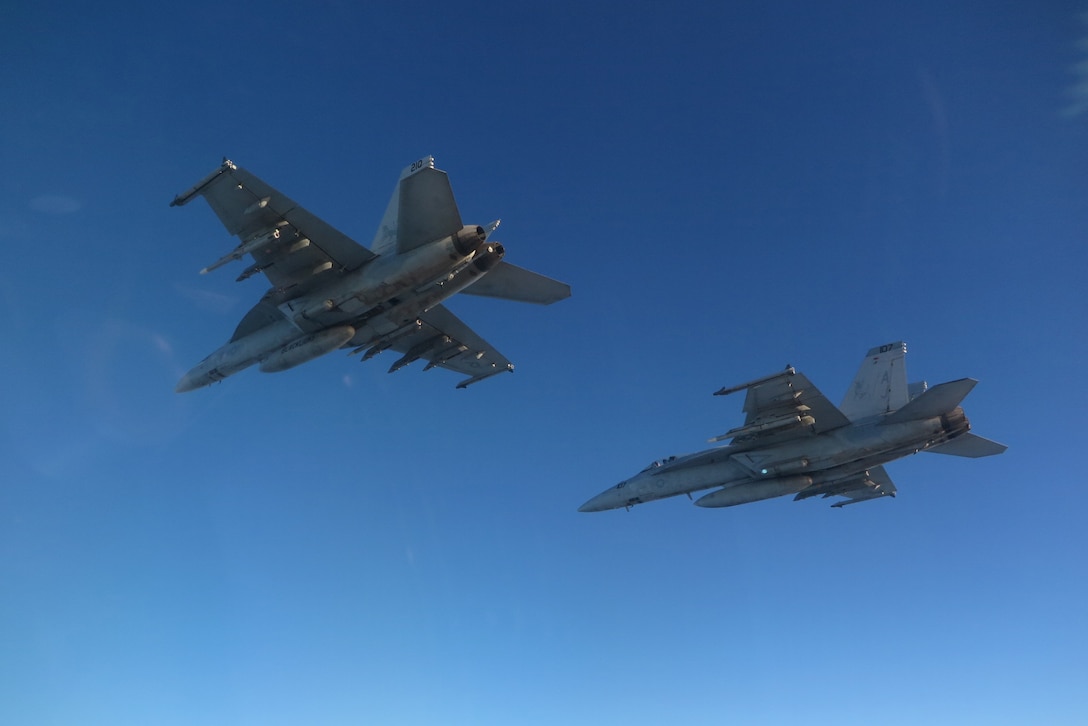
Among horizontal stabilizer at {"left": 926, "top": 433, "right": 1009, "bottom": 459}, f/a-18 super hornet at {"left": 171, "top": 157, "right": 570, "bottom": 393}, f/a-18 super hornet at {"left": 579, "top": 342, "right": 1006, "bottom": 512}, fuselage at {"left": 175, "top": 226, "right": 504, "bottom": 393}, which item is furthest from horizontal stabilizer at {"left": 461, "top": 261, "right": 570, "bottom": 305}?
horizontal stabilizer at {"left": 926, "top": 433, "right": 1009, "bottom": 459}

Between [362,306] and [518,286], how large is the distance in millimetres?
6358

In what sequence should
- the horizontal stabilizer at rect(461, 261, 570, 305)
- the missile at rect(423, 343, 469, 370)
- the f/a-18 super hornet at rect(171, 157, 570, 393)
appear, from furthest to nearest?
the missile at rect(423, 343, 469, 370) → the horizontal stabilizer at rect(461, 261, 570, 305) → the f/a-18 super hornet at rect(171, 157, 570, 393)

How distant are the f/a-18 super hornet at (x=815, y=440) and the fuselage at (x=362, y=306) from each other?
440 inches

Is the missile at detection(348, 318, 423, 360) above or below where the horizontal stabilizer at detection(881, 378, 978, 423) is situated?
above

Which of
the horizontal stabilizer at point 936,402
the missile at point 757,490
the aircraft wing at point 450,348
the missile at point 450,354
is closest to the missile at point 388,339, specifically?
the aircraft wing at point 450,348

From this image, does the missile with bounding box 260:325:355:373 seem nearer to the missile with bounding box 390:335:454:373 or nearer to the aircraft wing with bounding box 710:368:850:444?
the missile with bounding box 390:335:454:373

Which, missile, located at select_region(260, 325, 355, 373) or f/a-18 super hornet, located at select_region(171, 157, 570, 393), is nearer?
f/a-18 super hornet, located at select_region(171, 157, 570, 393)

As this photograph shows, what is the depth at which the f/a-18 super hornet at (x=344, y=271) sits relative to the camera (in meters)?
26.5

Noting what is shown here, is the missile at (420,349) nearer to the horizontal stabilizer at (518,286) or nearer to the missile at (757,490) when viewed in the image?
the horizontal stabilizer at (518,286)

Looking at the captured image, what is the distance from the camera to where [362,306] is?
29.1m

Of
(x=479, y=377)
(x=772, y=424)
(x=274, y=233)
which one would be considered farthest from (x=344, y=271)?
(x=772, y=424)

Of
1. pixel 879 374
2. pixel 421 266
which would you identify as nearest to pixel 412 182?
pixel 421 266

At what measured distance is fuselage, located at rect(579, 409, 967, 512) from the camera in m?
31.8

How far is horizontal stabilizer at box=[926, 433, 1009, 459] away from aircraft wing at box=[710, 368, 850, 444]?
7031 millimetres
